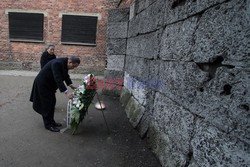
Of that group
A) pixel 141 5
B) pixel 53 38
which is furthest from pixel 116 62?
pixel 53 38

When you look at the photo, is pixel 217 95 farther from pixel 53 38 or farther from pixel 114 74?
pixel 53 38

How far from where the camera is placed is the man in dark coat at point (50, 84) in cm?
333

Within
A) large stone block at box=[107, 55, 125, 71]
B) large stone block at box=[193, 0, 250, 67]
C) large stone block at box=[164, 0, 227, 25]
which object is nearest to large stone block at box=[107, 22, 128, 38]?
large stone block at box=[107, 55, 125, 71]

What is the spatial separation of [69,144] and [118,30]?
4.04 meters

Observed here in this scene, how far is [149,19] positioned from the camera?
11.8ft

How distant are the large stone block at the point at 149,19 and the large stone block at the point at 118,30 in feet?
2.65

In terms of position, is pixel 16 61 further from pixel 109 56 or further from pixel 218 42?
pixel 218 42

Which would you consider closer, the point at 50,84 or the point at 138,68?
the point at 50,84

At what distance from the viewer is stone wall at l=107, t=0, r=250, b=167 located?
1349 mm

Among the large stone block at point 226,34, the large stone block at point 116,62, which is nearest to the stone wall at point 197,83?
the large stone block at point 226,34

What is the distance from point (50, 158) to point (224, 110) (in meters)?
2.48

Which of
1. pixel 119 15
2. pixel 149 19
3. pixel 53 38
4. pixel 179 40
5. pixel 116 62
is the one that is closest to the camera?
pixel 179 40

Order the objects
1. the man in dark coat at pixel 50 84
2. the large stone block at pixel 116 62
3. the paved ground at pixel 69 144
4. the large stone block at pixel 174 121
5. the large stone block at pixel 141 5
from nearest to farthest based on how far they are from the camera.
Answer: the large stone block at pixel 174 121, the paved ground at pixel 69 144, the man in dark coat at pixel 50 84, the large stone block at pixel 141 5, the large stone block at pixel 116 62

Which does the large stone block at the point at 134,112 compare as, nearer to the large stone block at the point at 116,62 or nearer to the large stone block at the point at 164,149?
the large stone block at the point at 164,149
